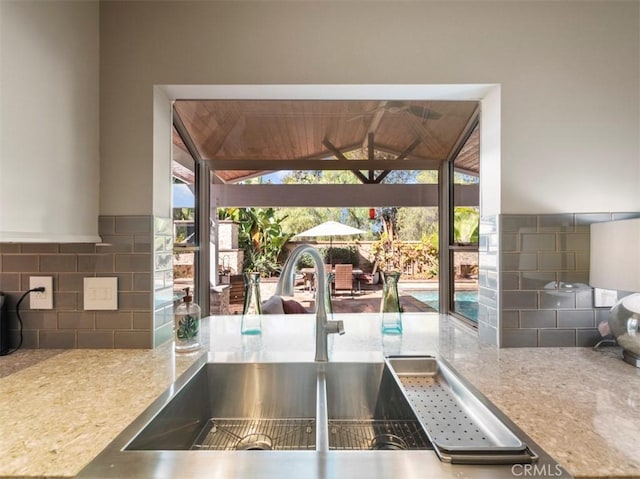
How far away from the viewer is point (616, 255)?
1.09 metres

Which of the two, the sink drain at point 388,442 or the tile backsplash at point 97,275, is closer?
the sink drain at point 388,442

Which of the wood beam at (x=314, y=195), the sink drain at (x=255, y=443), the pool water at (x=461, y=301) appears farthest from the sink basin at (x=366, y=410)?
the wood beam at (x=314, y=195)

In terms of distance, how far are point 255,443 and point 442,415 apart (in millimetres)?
508

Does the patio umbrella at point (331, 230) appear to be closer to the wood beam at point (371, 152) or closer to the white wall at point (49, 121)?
the wood beam at point (371, 152)

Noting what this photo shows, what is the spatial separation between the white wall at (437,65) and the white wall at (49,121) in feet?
0.21

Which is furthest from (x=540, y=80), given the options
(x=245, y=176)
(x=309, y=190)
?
(x=245, y=176)

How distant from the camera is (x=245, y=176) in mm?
1728

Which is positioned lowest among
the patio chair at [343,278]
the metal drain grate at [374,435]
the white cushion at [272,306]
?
the metal drain grate at [374,435]

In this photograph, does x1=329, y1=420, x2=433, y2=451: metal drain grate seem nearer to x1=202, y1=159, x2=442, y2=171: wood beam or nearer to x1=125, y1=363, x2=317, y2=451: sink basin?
x1=125, y1=363, x2=317, y2=451: sink basin

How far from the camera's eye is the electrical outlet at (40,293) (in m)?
1.19

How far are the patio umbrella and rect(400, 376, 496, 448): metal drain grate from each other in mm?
817

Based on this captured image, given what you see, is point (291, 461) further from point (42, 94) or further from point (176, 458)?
point (42, 94)

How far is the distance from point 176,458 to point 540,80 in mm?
1558

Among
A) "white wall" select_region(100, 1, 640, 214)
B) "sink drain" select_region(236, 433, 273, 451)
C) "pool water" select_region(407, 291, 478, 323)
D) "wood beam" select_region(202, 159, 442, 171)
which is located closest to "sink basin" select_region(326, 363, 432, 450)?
"sink drain" select_region(236, 433, 273, 451)
